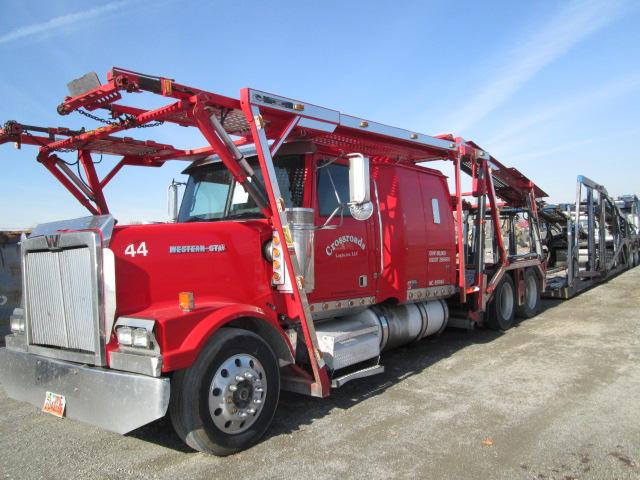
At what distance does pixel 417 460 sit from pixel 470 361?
10.1 feet

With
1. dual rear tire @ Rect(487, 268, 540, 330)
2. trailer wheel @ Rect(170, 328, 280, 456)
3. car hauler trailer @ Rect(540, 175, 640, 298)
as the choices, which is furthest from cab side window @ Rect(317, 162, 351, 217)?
car hauler trailer @ Rect(540, 175, 640, 298)

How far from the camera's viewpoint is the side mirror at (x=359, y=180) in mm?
4285

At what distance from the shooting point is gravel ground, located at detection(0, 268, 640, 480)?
349 centimetres

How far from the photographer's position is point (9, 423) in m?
4.54

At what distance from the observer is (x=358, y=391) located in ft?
17.3

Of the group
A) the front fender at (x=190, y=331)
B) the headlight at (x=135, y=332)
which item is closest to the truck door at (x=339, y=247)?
the front fender at (x=190, y=331)

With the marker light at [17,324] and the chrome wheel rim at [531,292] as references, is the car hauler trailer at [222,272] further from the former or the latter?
the chrome wheel rim at [531,292]

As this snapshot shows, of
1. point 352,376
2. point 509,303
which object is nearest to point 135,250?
point 352,376

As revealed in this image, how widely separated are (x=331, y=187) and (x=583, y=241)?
11.7m

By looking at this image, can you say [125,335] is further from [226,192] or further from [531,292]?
[531,292]

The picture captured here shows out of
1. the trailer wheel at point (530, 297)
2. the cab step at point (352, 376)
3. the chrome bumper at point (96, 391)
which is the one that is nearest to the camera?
the chrome bumper at point (96, 391)

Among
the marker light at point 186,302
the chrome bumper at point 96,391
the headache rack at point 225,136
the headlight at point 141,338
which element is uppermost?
the headache rack at point 225,136

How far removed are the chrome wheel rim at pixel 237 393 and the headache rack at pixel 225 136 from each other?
0.61m

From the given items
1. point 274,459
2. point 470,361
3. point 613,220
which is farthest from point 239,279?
point 613,220
